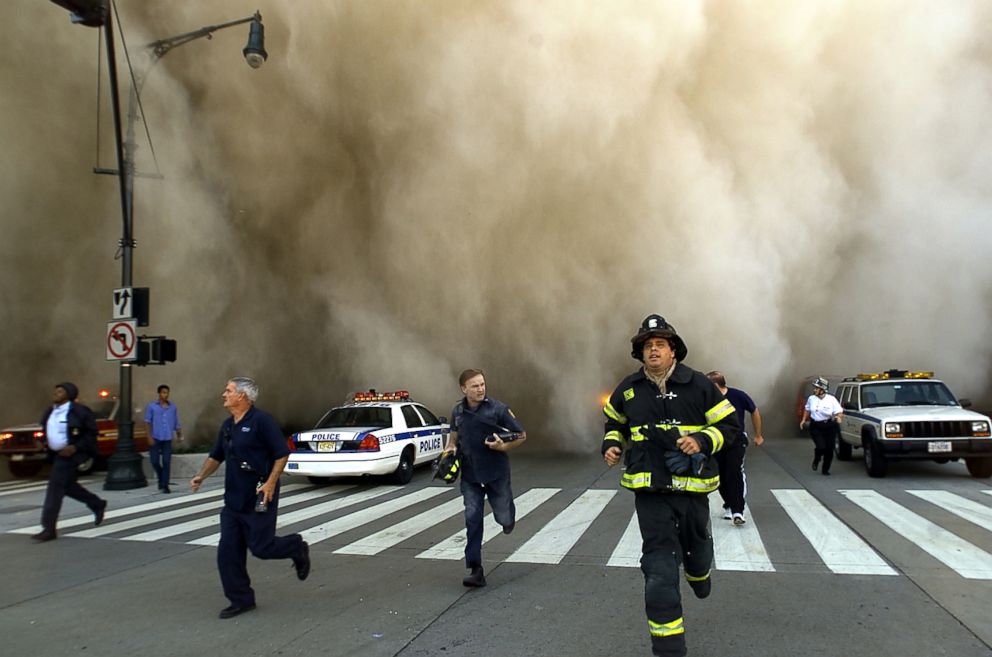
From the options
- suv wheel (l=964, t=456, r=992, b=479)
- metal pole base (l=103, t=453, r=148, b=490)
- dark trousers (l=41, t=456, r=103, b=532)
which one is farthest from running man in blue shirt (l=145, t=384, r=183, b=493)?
suv wheel (l=964, t=456, r=992, b=479)

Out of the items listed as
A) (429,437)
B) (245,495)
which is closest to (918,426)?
(429,437)

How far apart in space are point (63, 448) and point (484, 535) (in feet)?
14.3

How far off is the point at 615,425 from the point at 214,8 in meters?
14.5

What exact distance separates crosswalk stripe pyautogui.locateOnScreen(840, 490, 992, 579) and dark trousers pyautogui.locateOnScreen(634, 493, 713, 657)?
2.79 meters

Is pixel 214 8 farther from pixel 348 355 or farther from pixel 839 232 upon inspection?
pixel 839 232

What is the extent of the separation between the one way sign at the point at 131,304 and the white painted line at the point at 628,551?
8473 millimetres

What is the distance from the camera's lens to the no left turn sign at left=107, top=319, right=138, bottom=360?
1059cm

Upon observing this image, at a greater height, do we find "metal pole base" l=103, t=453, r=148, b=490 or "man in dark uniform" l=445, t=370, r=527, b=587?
"man in dark uniform" l=445, t=370, r=527, b=587

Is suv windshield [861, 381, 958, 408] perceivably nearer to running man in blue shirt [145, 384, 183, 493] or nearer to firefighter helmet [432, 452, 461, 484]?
firefighter helmet [432, 452, 461, 484]

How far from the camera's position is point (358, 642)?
377cm

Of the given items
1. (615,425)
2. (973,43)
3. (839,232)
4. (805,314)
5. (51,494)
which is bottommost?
(51,494)

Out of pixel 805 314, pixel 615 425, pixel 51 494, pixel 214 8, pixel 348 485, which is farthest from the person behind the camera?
pixel 805 314

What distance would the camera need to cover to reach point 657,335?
138 inches

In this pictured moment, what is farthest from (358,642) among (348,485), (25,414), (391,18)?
(25,414)
